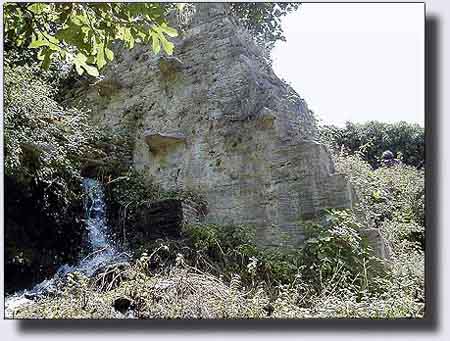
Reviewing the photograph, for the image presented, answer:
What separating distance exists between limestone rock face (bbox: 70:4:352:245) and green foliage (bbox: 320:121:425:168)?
90 millimetres

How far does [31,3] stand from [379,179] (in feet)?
5.75

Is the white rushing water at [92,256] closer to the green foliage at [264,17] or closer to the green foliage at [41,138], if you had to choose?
the green foliage at [41,138]

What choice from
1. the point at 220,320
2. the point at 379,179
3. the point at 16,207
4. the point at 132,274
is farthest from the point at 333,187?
the point at 16,207

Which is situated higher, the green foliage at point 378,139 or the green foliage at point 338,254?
the green foliage at point 378,139

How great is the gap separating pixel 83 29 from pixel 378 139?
4.47 ft

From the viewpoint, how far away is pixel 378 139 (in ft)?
9.80

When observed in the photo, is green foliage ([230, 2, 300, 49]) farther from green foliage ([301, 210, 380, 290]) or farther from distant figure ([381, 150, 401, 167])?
green foliage ([301, 210, 380, 290])

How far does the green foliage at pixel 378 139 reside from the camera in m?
2.95

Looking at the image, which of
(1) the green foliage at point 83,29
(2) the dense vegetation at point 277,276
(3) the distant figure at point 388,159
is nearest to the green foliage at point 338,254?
(2) the dense vegetation at point 277,276

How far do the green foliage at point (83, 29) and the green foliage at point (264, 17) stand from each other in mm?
339

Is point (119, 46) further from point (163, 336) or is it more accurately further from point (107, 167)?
point (163, 336)

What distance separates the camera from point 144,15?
2.75 m

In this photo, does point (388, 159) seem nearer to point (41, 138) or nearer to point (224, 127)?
point (224, 127)

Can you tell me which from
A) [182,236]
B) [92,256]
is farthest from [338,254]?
[92,256]
